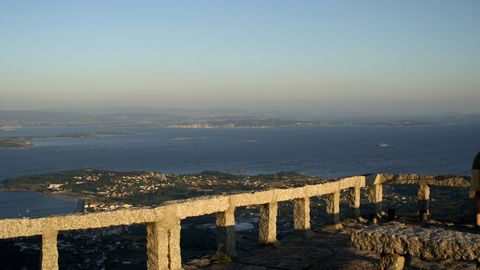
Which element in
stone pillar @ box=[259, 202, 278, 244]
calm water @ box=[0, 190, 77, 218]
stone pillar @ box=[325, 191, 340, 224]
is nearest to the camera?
stone pillar @ box=[259, 202, 278, 244]

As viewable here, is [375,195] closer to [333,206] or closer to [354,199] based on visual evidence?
[354,199]

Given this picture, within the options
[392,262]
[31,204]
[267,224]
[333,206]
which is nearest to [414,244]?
[392,262]

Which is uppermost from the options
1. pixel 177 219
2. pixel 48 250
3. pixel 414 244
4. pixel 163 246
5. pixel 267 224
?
pixel 414 244

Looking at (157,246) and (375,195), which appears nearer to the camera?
(157,246)

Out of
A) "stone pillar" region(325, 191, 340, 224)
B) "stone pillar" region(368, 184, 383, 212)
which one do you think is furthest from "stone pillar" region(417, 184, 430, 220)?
"stone pillar" region(325, 191, 340, 224)

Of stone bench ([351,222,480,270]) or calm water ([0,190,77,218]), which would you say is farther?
calm water ([0,190,77,218])

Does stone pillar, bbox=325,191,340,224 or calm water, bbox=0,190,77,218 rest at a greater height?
stone pillar, bbox=325,191,340,224

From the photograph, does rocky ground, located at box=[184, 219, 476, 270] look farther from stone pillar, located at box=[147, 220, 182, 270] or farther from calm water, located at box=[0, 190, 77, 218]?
calm water, located at box=[0, 190, 77, 218]

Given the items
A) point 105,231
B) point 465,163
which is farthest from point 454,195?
point 465,163
